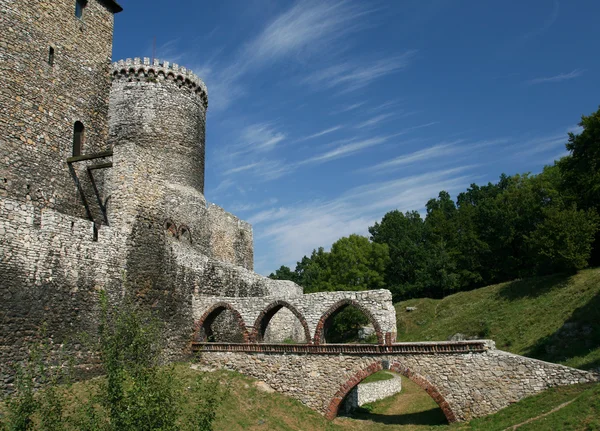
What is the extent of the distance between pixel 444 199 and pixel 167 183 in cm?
5568

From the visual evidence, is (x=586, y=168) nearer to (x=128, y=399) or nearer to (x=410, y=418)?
(x=410, y=418)

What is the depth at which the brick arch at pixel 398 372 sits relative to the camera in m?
16.6

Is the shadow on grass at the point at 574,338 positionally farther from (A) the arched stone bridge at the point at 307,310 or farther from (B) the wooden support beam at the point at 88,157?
(B) the wooden support beam at the point at 88,157

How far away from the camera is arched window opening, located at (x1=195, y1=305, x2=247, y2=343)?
21.1m

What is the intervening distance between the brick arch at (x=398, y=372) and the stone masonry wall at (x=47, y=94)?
12.2 metres

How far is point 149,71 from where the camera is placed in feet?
83.8

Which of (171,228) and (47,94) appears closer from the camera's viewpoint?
(47,94)

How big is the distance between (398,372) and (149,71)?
62.3 ft

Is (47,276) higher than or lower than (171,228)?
lower

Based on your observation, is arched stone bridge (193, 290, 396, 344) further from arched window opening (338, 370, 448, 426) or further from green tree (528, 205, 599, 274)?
green tree (528, 205, 599, 274)

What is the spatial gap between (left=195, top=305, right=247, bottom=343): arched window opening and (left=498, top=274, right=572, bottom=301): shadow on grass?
20219 mm

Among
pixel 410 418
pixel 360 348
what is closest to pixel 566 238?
pixel 410 418

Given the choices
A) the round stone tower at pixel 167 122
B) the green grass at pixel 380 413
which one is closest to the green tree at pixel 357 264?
the round stone tower at pixel 167 122

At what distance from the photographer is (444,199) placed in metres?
73.4
